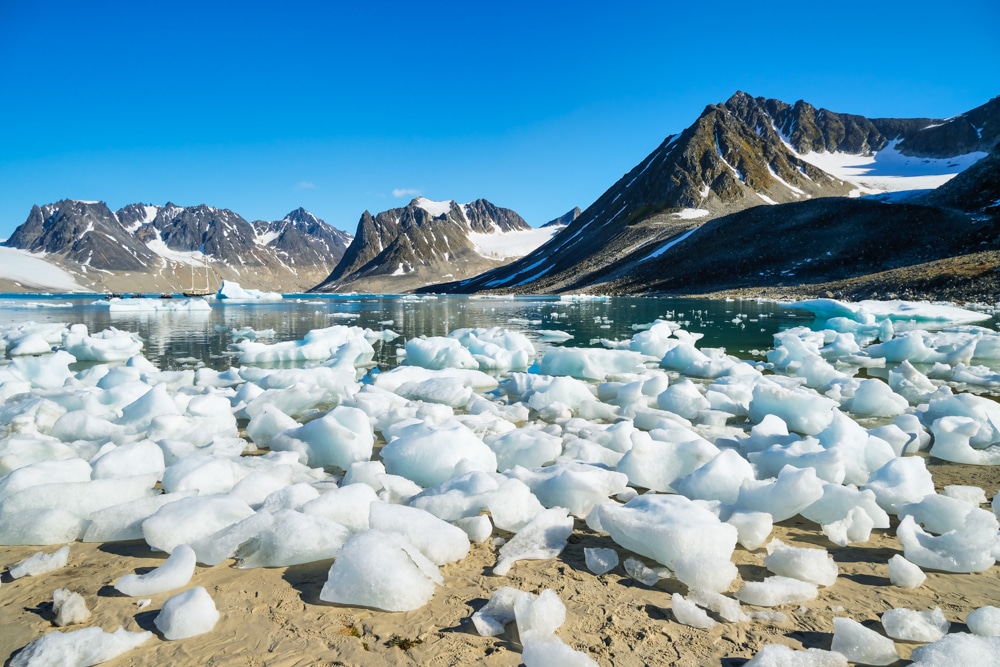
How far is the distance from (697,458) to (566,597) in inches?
71.0

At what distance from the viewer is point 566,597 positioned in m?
2.50

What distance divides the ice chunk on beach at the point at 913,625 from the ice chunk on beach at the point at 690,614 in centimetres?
71

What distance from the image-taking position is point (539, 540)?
9.81ft

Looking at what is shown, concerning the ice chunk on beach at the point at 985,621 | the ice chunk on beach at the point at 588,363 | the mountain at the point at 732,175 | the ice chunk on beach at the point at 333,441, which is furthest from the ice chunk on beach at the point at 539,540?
the mountain at the point at 732,175

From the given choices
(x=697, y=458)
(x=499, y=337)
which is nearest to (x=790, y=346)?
(x=499, y=337)

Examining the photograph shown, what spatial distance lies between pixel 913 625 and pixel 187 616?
302 centimetres

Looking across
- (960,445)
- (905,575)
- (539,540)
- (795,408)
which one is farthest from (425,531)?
(960,445)

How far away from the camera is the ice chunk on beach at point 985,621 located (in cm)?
212

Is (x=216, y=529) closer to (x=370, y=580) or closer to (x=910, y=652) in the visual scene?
(x=370, y=580)

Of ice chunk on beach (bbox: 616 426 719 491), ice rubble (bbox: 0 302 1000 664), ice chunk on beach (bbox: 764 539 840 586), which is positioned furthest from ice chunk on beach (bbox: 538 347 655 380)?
ice chunk on beach (bbox: 764 539 840 586)

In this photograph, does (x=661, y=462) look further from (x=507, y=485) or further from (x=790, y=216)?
(x=790, y=216)

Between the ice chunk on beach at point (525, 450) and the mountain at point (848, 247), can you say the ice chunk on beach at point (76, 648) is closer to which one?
the ice chunk on beach at point (525, 450)

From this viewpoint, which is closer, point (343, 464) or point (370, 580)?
point (370, 580)

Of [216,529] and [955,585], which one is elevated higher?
[216,529]
